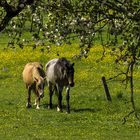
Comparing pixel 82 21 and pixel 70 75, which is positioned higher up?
pixel 82 21

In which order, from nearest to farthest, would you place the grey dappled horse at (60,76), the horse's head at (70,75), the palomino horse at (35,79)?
the horse's head at (70,75) < the grey dappled horse at (60,76) < the palomino horse at (35,79)

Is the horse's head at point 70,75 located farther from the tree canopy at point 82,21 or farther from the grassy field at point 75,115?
the tree canopy at point 82,21

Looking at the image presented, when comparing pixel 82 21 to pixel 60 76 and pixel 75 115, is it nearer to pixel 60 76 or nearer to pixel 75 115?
pixel 75 115

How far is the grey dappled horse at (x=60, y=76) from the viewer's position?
94.3ft

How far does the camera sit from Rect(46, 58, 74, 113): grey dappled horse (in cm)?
2873

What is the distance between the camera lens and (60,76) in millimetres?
30109

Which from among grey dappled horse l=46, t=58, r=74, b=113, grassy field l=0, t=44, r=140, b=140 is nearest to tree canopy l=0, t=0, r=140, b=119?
grassy field l=0, t=44, r=140, b=140

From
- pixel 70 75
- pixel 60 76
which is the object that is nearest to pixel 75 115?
pixel 70 75

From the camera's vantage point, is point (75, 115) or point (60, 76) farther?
point (60, 76)

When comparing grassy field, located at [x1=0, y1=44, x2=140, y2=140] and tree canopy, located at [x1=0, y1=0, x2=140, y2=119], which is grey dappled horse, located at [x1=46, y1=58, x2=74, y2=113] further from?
tree canopy, located at [x1=0, y1=0, x2=140, y2=119]

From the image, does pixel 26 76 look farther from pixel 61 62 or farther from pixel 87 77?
pixel 87 77

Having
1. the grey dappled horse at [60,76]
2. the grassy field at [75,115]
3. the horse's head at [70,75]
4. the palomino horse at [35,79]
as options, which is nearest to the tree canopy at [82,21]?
the grassy field at [75,115]

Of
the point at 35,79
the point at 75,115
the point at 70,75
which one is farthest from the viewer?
the point at 35,79

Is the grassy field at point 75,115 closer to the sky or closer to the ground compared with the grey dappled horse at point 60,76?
closer to the ground
